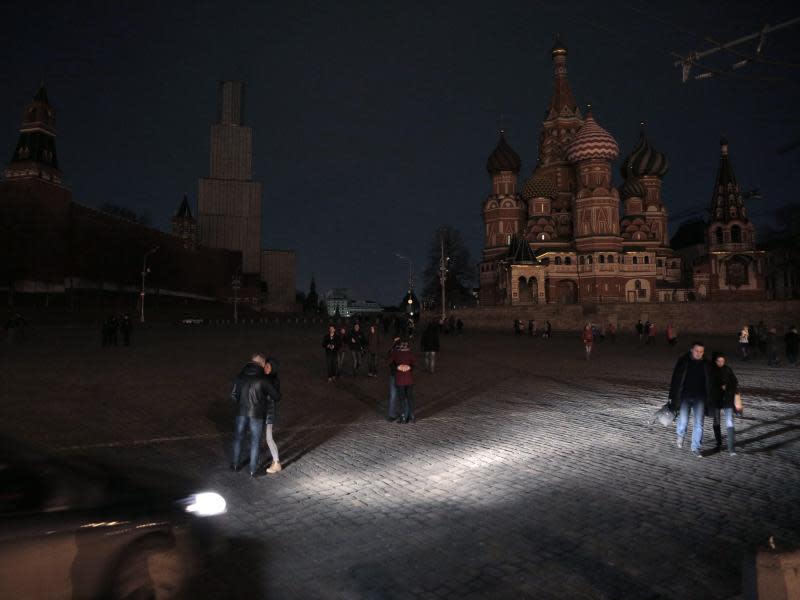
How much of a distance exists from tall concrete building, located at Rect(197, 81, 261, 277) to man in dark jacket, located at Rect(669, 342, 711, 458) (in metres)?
129

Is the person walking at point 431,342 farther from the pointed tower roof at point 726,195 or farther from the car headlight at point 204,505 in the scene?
the pointed tower roof at point 726,195

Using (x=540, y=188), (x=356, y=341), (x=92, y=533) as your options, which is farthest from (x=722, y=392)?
(x=540, y=188)

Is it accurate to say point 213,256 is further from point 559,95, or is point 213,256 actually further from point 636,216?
point 636,216

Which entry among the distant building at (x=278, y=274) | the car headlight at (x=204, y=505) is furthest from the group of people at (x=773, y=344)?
the distant building at (x=278, y=274)

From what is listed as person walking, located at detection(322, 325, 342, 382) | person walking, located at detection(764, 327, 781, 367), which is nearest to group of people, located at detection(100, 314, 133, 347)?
person walking, located at detection(322, 325, 342, 382)

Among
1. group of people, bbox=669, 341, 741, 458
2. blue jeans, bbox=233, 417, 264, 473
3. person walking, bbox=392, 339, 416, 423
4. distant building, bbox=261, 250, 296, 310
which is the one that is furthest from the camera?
distant building, bbox=261, 250, 296, 310

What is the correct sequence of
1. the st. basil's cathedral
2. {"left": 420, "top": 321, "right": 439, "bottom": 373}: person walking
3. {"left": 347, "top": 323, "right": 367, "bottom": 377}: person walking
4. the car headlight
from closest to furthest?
the car headlight
{"left": 347, "top": 323, "right": 367, "bottom": 377}: person walking
{"left": 420, "top": 321, "right": 439, "bottom": 373}: person walking
the st. basil's cathedral

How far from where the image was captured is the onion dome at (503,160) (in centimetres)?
7056

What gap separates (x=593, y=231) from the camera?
201 ft

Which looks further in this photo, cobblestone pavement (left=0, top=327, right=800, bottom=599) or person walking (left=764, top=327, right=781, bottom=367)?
person walking (left=764, top=327, right=781, bottom=367)

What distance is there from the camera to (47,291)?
189 ft

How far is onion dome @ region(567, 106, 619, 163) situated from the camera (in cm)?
6444

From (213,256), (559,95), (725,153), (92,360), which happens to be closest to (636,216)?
(725,153)

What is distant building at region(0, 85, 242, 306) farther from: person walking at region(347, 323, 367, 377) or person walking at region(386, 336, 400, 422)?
person walking at region(386, 336, 400, 422)
